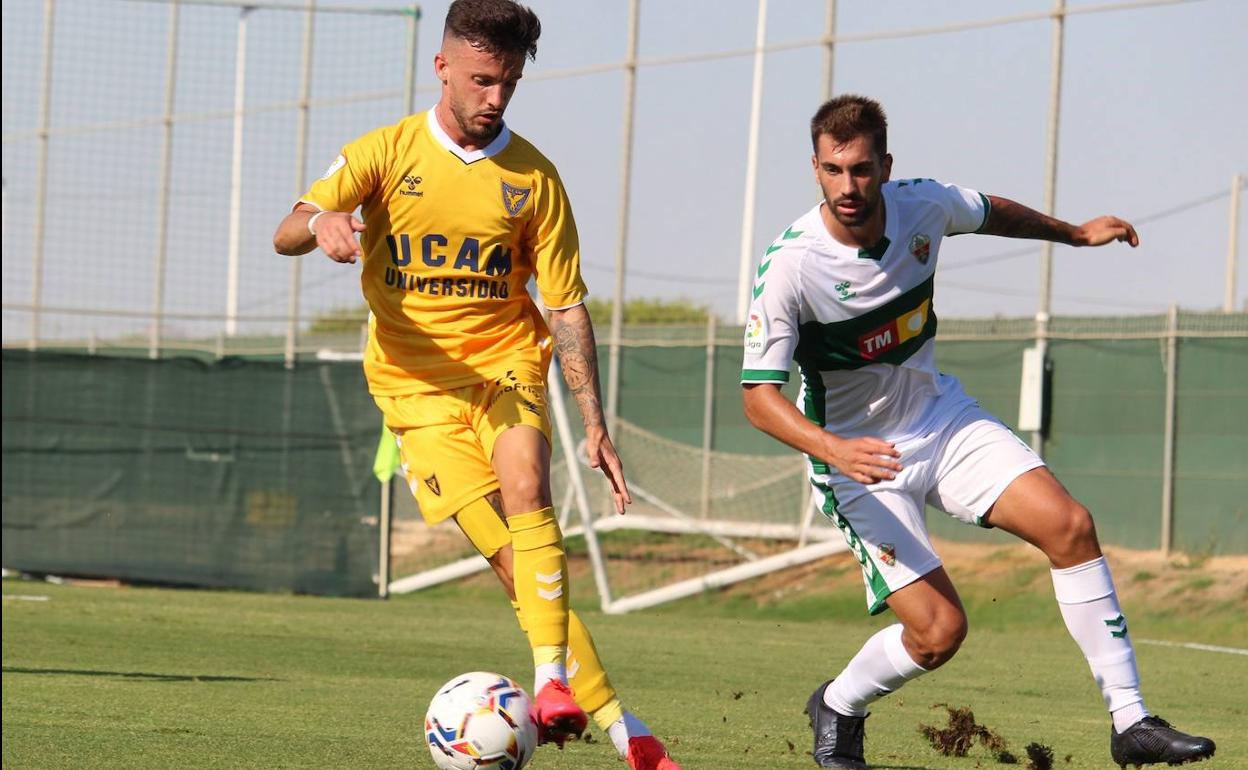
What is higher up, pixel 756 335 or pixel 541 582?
pixel 756 335

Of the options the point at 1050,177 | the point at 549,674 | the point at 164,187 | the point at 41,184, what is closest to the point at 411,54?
the point at 1050,177

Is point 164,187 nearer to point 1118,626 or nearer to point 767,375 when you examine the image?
point 767,375

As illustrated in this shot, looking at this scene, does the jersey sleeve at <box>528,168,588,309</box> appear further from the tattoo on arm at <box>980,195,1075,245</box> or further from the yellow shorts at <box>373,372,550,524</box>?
the tattoo on arm at <box>980,195,1075,245</box>

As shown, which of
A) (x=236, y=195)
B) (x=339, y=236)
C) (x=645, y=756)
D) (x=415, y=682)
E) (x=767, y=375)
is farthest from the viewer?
(x=236, y=195)

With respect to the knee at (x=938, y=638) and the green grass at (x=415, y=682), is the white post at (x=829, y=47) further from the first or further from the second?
the knee at (x=938, y=638)

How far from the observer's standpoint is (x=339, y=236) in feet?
18.2

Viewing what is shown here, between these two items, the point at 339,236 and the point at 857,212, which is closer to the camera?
the point at 339,236

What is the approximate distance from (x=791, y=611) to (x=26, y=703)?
11654 millimetres

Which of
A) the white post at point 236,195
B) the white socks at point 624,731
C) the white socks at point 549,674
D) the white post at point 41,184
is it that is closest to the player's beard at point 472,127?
the white socks at point 549,674

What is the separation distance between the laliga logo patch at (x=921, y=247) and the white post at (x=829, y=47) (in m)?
15.0

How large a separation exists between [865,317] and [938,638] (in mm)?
1175

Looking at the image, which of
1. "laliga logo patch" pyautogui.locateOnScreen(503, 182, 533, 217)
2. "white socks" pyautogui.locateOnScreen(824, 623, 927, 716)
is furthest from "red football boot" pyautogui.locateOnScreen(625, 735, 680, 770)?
"laliga logo patch" pyautogui.locateOnScreen(503, 182, 533, 217)

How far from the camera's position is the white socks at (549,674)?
5.80 metres

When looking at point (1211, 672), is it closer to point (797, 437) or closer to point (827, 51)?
point (797, 437)
